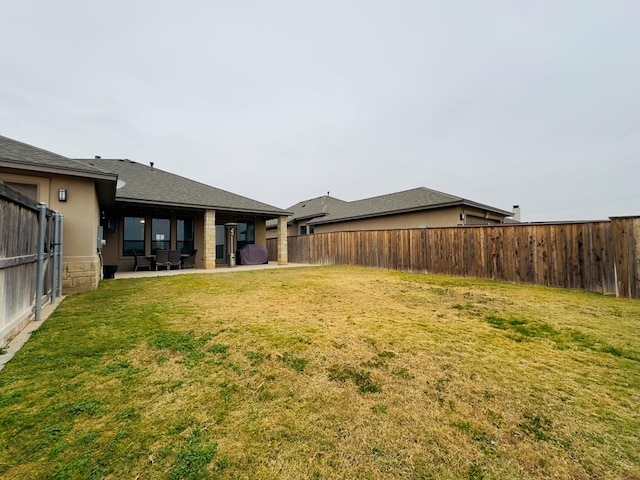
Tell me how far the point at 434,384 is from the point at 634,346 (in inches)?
114

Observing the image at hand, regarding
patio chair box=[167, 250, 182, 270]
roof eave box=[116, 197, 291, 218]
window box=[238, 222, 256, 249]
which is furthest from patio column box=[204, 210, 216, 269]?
window box=[238, 222, 256, 249]

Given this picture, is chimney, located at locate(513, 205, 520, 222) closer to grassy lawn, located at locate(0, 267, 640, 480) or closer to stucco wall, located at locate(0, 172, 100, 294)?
grassy lawn, located at locate(0, 267, 640, 480)

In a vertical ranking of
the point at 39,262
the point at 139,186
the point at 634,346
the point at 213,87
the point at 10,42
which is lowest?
the point at 634,346

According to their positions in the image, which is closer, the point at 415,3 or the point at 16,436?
the point at 16,436

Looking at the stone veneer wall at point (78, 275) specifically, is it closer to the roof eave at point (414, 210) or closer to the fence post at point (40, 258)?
the fence post at point (40, 258)

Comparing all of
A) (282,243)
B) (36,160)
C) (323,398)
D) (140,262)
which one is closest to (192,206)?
(140,262)

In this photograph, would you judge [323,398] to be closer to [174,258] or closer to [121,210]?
[174,258]

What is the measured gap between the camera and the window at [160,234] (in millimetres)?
12172

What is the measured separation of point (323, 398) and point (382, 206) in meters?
14.8

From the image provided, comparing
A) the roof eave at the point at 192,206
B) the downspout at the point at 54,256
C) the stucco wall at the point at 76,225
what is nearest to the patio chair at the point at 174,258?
the roof eave at the point at 192,206

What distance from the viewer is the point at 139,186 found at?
1156 cm

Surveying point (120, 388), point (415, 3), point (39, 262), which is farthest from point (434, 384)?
point (415, 3)

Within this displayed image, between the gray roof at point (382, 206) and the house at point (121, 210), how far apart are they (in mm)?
5328

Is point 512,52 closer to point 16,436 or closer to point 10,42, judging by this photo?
point 16,436
